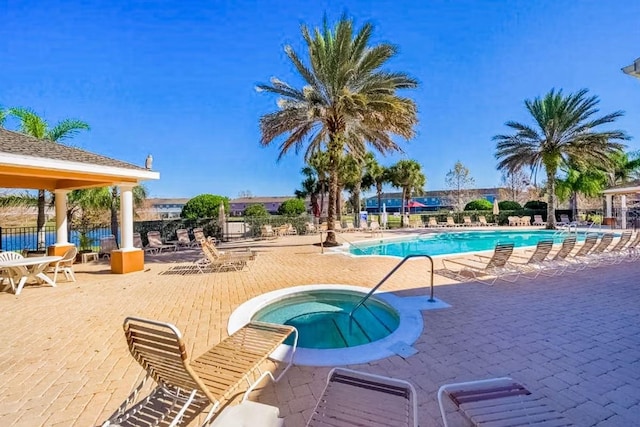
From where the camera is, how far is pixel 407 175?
37531 millimetres

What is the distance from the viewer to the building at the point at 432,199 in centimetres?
4807

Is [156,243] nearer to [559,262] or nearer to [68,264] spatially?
[68,264]

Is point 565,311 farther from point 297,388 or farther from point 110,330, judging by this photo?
point 110,330

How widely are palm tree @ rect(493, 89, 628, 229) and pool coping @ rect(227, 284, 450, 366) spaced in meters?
22.4

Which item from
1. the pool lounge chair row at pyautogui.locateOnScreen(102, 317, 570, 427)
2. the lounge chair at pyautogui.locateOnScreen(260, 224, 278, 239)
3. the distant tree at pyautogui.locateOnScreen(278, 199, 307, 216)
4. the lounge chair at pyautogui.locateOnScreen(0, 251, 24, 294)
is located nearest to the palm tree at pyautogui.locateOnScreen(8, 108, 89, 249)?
the lounge chair at pyautogui.locateOnScreen(0, 251, 24, 294)

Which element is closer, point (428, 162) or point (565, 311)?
point (565, 311)

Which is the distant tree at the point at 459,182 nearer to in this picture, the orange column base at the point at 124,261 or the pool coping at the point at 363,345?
the pool coping at the point at 363,345

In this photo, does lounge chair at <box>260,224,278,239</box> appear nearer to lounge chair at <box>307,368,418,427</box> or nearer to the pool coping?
the pool coping

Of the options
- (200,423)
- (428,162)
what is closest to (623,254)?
(200,423)

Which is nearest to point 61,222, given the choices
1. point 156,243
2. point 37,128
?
point 156,243

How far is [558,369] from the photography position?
3.70 metres

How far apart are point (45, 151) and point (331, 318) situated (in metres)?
8.79

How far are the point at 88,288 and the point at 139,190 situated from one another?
14451mm

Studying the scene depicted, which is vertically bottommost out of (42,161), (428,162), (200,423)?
(200,423)
